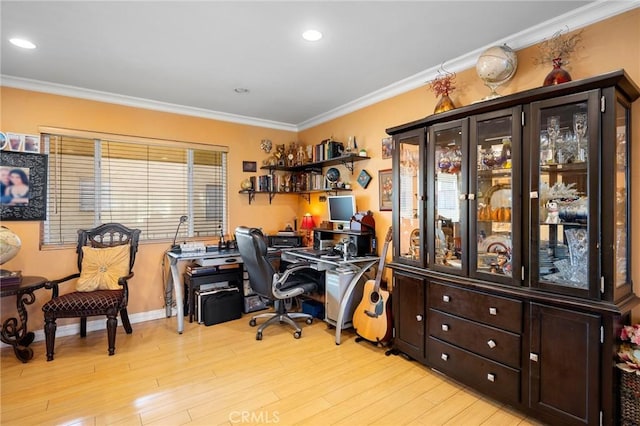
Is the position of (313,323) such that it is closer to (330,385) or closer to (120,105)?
(330,385)

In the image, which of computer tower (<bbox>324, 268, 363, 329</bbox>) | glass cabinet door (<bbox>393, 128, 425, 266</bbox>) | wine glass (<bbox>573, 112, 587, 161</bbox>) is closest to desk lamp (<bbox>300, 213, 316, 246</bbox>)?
computer tower (<bbox>324, 268, 363, 329</bbox>)

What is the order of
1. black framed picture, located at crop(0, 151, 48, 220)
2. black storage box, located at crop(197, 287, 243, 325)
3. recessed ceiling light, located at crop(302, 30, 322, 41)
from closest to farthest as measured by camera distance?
recessed ceiling light, located at crop(302, 30, 322, 41) < black framed picture, located at crop(0, 151, 48, 220) < black storage box, located at crop(197, 287, 243, 325)

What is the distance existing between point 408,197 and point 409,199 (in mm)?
20

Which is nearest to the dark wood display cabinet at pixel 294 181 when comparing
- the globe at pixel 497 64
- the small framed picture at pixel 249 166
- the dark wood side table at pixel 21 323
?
the small framed picture at pixel 249 166

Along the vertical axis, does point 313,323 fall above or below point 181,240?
below

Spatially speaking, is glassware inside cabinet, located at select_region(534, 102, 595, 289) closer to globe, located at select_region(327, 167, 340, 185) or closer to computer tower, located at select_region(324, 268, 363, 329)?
computer tower, located at select_region(324, 268, 363, 329)

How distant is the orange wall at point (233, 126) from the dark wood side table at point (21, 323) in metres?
0.35

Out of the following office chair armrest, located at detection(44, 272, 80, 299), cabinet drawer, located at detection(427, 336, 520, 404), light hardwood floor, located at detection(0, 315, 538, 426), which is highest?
office chair armrest, located at detection(44, 272, 80, 299)

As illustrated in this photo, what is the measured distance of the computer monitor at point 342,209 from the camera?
3.74m

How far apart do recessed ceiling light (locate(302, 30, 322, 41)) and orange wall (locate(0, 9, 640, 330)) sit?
84cm

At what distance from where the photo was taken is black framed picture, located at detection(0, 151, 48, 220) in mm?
3059

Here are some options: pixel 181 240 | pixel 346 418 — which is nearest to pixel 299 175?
pixel 181 240

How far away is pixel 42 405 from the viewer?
216 cm

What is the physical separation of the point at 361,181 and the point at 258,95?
1510 millimetres
